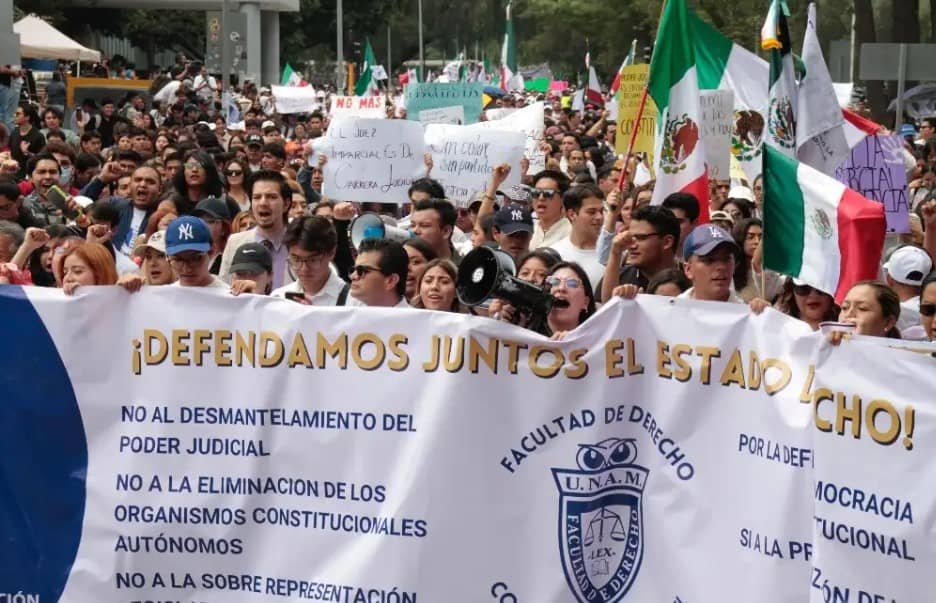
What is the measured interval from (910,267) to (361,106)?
1158cm

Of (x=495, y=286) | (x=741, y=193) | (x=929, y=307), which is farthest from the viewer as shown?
(x=741, y=193)

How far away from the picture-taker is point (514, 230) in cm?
932

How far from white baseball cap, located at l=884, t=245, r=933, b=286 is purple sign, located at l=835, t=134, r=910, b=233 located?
155 cm

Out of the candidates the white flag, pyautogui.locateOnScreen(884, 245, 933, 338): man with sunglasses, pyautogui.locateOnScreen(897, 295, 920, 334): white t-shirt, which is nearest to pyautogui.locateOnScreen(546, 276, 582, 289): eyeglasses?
pyautogui.locateOnScreen(897, 295, 920, 334): white t-shirt

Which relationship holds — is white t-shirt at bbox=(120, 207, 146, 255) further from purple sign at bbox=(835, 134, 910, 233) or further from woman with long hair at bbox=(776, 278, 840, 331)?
woman with long hair at bbox=(776, 278, 840, 331)

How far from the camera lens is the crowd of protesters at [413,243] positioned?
6.74 m

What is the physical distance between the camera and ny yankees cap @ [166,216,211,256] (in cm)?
688

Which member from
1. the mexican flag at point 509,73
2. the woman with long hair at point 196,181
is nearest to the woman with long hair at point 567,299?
the woman with long hair at point 196,181

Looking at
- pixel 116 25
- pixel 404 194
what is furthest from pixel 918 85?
pixel 116 25

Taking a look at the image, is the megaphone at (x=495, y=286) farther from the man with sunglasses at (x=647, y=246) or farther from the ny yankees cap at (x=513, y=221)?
the ny yankees cap at (x=513, y=221)

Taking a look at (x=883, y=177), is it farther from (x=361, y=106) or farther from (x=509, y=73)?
(x=509, y=73)

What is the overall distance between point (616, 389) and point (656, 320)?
246 mm

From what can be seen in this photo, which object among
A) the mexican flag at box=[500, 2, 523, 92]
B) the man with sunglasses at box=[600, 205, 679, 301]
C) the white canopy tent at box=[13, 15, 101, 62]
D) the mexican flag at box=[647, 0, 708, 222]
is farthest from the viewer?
the mexican flag at box=[500, 2, 523, 92]

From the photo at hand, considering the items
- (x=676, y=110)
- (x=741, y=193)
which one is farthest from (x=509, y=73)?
(x=676, y=110)
